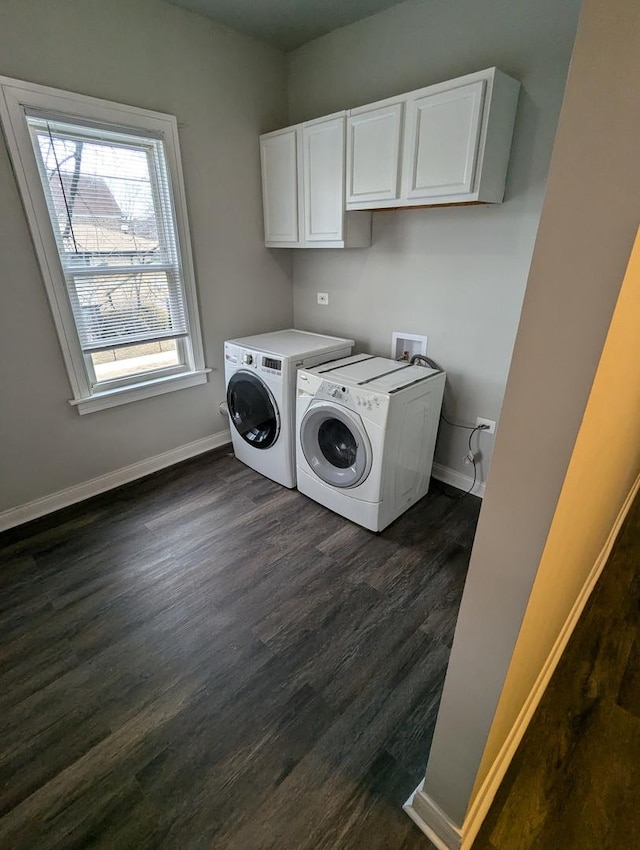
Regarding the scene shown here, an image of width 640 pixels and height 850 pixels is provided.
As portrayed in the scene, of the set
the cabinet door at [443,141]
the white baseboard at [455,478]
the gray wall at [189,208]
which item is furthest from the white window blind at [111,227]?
the white baseboard at [455,478]

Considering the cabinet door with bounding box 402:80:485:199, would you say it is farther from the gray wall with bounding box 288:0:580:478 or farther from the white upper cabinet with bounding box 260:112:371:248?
the white upper cabinet with bounding box 260:112:371:248

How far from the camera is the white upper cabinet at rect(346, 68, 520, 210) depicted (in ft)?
5.94

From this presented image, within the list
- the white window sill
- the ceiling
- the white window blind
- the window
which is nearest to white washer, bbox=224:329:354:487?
the white window sill

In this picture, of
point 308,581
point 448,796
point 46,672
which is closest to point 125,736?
point 46,672

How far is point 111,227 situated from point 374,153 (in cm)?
155

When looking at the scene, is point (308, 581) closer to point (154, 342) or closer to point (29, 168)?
point (154, 342)

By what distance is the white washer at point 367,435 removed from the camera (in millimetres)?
2033

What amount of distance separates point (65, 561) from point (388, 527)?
5.75ft

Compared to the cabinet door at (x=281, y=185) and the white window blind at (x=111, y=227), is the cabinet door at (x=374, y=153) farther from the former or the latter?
the white window blind at (x=111, y=227)

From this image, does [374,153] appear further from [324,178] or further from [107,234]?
[107,234]

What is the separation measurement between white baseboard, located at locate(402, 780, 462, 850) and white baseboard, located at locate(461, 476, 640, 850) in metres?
0.03

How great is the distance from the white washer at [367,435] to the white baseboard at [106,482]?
38.1 inches

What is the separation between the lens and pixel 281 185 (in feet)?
8.95

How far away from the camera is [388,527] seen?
2324mm
